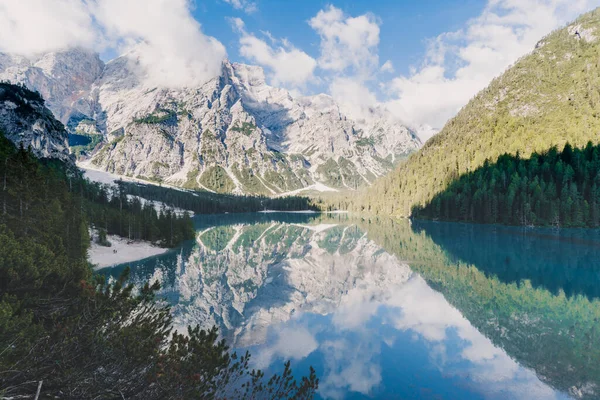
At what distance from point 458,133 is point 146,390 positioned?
20302cm

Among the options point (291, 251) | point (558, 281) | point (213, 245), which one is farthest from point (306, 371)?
point (213, 245)

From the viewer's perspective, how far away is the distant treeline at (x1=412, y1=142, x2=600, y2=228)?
9975cm

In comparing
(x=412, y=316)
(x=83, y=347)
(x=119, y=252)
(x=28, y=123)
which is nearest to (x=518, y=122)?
(x=412, y=316)

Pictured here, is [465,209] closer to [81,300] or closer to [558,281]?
[558,281]

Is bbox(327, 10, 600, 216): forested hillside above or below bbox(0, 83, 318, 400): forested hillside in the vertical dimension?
above

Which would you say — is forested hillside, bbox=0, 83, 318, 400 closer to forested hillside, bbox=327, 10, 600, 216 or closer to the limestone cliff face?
the limestone cliff face

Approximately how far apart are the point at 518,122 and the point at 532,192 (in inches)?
2672

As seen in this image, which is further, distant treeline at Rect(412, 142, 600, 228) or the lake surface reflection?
distant treeline at Rect(412, 142, 600, 228)

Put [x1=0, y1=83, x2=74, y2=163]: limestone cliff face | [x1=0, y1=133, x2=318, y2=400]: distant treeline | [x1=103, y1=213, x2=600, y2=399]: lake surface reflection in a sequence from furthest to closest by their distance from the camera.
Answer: [x1=0, y1=83, x2=74, y2=163]: limestone cliff face, [x1=103, y1=213, x2=600, y2=399]: lake surface reflection, [x1=0, y1=133, x2=318, y2=400]: distant treeline

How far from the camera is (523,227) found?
341 feet

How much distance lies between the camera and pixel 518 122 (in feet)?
516

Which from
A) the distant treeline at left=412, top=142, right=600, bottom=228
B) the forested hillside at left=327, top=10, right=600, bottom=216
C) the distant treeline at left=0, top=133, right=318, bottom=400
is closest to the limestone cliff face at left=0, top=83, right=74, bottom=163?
the distant treeline at left=0, top=133, right=318, bottom=400

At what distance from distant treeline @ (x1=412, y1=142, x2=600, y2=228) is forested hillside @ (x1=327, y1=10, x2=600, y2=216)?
7.90 meters

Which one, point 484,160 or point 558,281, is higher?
point 484,160
